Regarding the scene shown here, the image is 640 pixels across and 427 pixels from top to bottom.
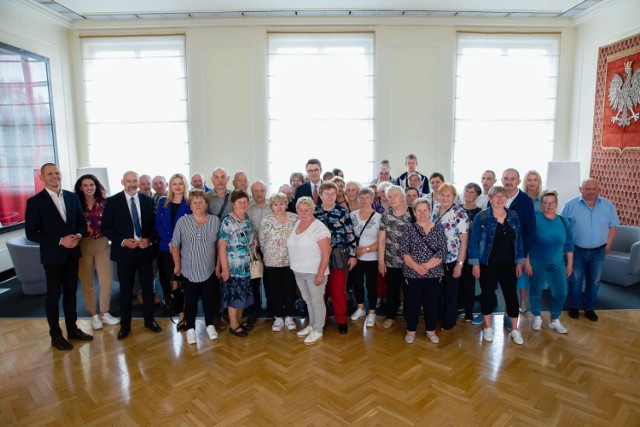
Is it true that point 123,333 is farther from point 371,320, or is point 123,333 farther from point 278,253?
point 371,320

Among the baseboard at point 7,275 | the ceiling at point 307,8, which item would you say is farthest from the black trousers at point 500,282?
the baseboard at point 7,275

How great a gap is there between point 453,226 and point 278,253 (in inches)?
70.8

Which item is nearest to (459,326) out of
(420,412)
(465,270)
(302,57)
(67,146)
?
(465,270)

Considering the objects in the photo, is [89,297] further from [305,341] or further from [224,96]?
[224,96]

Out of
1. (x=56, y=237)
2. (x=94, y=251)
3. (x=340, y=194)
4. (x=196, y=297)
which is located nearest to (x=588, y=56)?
(x=340, y=194)

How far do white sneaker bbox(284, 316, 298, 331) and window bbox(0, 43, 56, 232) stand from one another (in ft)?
16.6

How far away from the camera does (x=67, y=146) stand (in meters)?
7.73

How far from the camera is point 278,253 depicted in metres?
3.94

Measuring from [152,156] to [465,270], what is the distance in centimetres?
672

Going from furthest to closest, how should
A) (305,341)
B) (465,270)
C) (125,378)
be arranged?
1. (465,270)
2. (305,341)
3. (125,378)

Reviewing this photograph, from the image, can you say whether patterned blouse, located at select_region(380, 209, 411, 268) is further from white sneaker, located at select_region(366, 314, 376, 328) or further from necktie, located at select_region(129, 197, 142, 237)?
necktie, located at select_region(129, 197, 142, 237)

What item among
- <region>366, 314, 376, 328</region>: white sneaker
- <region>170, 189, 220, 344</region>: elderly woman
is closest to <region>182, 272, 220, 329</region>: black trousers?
<region>170, 189, 220, 344</region>: elderly woman

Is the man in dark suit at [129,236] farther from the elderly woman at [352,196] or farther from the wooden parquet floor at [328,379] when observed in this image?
the elderly woman at [352,196]

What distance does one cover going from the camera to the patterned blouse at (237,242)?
3805mm
